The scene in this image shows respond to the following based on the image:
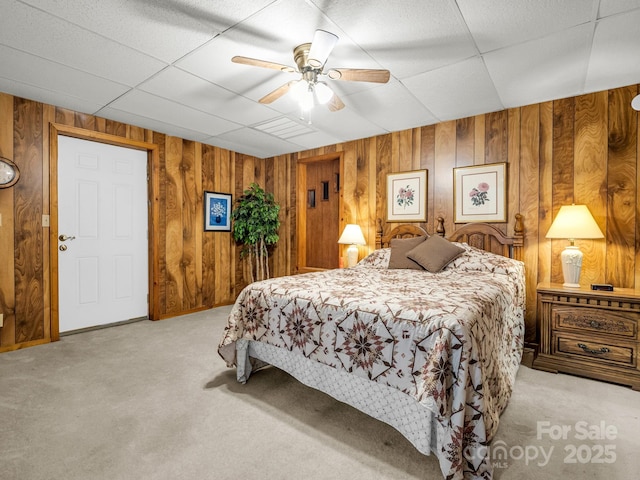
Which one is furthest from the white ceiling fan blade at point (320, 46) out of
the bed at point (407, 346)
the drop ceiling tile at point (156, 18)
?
the bed at point (407, 346)

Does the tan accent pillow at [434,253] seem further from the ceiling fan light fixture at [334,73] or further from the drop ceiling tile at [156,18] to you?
the drop ceiling tile at [156,18]

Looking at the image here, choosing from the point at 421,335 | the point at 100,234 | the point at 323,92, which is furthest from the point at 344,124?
the point at 100,234

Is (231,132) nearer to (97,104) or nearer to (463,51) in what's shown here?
(97,104)

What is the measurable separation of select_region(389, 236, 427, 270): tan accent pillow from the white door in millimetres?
3188

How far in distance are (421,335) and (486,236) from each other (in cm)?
239

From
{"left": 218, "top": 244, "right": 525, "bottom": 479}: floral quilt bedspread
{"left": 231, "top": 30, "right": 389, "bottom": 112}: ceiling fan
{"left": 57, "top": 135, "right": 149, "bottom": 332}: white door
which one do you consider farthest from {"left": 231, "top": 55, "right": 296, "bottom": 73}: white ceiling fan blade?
{"left": 57, "top": 135, "right": 149, "bottom": 332}: white door

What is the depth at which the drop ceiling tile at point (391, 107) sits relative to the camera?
2908mm

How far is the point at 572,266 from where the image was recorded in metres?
2.73

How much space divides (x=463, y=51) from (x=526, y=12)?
17.4 inches

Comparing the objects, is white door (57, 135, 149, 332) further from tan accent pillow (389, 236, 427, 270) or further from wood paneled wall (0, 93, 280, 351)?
tan accent pillow (389, 236, 427, 270)

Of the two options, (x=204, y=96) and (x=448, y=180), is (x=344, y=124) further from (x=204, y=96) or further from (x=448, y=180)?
(x=204, y=96)

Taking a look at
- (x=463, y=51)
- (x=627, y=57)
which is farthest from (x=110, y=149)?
(x=627, y=57)

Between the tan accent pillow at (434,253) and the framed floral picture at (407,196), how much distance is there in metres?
0.66

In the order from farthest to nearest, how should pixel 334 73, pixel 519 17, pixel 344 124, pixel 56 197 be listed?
pixel 344 124, pixel 56 197, pixel 334 73, pixel 519 17
